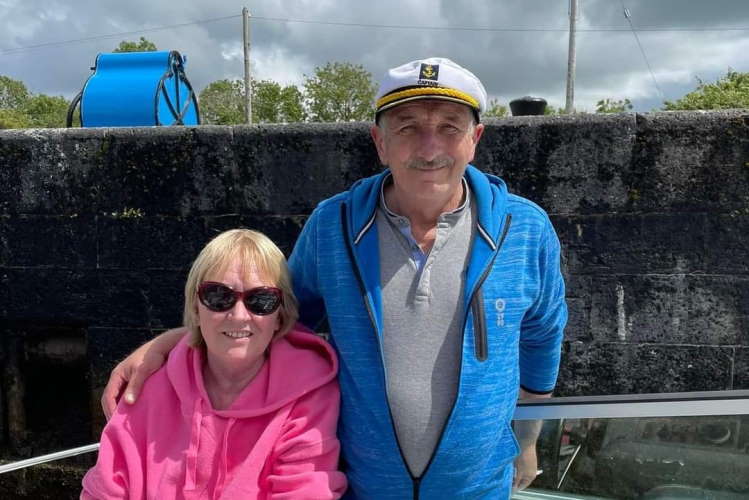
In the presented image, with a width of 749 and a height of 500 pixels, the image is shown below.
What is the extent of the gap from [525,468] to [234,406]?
917 mm

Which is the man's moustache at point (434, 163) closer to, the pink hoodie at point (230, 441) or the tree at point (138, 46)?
the pink hoodie at point (230, 441)

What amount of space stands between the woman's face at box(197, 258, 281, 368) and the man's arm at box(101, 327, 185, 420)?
0.21 m

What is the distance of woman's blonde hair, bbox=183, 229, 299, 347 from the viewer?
1884 millimetres

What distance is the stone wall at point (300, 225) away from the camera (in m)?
3.46

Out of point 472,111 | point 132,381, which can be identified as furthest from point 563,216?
point 132,381

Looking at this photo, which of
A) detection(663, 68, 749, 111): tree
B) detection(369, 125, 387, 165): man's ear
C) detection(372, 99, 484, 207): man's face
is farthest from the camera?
detection(663, 68, 749, 111): tree

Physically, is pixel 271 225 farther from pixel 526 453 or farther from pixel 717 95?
pixel 717 95

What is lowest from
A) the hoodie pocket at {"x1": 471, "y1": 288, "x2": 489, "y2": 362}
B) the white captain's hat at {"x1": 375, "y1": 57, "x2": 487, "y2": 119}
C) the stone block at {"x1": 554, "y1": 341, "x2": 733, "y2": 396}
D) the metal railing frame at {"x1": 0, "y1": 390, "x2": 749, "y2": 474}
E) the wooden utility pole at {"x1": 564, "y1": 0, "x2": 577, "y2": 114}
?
the stone block at {"x1": 554, "y1": 341, "x2": 733, "y2": 396}

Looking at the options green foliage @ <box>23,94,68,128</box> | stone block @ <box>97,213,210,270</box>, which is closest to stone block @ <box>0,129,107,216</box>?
stone block @ <box>97,213,210,270</box>

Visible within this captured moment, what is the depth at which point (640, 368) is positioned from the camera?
11.8ft

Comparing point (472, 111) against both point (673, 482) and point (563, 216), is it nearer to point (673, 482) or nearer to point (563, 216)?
point (673, 482)

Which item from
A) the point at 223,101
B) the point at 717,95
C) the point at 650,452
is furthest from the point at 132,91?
the point at 223,101

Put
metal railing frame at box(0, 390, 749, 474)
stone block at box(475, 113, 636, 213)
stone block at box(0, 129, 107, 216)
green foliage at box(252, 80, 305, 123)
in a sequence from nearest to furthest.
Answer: metal railing frame at box(0, 390, 749, 474) → stone block at box(475, 113, 636, 213) → stone block at box(0, 129, 107, 216) → green foliage at box(252, 80, 305, 123)

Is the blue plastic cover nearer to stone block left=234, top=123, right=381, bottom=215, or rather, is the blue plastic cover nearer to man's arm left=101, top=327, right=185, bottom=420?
stone block left=234, top=123, right=381, bottom=215
